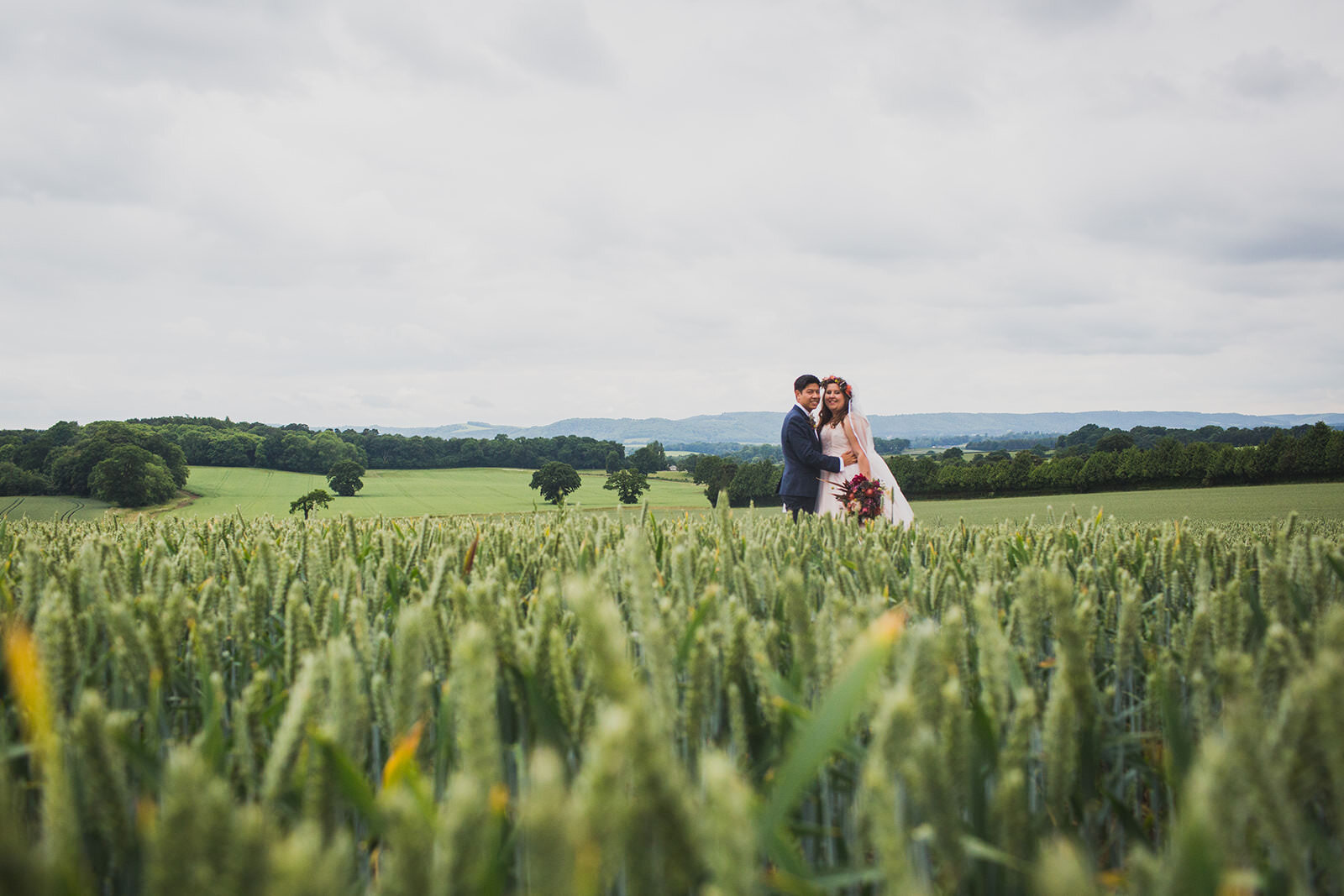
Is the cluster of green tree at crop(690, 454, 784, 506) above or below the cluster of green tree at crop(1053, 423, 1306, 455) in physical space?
below

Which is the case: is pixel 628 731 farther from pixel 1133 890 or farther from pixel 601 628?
pixel 1133 890

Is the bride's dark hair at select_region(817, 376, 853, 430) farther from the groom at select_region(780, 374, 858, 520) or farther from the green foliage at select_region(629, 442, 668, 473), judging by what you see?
the green foliage at select_region(629, 442, 668, 473)

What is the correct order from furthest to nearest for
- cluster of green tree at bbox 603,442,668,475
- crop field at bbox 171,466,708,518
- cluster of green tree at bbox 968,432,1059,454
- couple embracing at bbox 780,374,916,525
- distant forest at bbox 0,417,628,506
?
1. cluster of green tree at bbox 968,432,1059,454
2. cluster of green tree at bbox 603,442,668,475
3. crop field at bbox 171,466,708,518
4. distant forest at bbox 0,417,628,506
5. couple embracing at bbox 780,374,916,525

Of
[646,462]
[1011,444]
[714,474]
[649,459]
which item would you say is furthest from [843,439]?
[1011,444]

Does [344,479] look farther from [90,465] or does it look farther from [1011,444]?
Answer: [1011,444]

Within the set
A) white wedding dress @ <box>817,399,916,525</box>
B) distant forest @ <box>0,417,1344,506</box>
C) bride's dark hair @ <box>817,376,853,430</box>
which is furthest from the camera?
distant forest @ <box>0,417,1344,506</box>

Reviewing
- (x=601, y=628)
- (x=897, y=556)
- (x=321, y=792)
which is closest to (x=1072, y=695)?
(x=601, y=628)

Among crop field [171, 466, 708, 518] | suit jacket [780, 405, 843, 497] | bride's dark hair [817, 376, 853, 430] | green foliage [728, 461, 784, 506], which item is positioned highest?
bride's dark hair [817, 376, 853, 430]

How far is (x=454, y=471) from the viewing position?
242ft

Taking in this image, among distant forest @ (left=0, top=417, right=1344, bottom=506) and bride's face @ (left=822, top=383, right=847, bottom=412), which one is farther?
distant forest @ (left=0, top=417, right=1344, bottom=506)

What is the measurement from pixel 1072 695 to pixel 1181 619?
1285 mm

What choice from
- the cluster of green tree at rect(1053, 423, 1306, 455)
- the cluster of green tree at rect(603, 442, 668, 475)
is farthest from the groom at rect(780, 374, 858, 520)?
the cluster of green tree at rect(603, 442, 668, 475)

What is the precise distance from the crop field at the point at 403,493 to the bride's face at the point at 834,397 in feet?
74.5

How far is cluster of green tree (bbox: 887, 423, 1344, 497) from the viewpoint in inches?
1043
